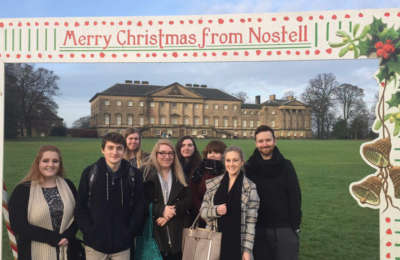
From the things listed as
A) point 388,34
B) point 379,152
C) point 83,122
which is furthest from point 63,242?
point 388,34

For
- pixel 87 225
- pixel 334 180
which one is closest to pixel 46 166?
pixel 87 225

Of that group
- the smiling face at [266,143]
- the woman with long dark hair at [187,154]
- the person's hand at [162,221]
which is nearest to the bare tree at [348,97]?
the smiling face at [266,143]

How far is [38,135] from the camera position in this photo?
241 inches

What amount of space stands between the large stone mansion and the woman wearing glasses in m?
1.38

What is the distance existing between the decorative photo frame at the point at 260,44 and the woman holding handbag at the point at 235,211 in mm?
1537

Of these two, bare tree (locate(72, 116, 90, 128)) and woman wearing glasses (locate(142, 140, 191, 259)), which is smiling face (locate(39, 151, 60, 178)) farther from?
bare tree (locate(72, 116, 90, 128))

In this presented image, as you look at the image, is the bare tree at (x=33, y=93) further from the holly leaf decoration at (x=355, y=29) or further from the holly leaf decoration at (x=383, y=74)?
the holly leaf decoration at (x=383, y=74)

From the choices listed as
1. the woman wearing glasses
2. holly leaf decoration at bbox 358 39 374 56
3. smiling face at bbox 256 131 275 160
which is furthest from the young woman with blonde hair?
holly leaf decoration at bbox 358 39 374 56

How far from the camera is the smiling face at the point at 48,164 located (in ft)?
11.4

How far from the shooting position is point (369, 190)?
4.06 metres

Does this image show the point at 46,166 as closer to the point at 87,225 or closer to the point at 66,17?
the point at 87,225

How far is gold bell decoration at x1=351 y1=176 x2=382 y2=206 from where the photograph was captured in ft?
13.3

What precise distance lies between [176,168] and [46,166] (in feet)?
4.53

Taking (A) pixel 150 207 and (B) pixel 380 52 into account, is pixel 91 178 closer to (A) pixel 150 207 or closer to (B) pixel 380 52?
(A) pixel 150 207
